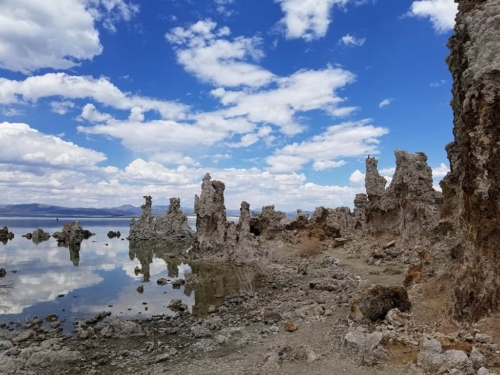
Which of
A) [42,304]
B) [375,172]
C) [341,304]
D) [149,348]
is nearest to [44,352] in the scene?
[149,348]

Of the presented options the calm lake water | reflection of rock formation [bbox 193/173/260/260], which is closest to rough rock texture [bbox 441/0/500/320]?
the calm lake water

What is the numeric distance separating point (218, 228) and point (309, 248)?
12.5 m

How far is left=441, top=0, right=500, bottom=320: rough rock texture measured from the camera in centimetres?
999

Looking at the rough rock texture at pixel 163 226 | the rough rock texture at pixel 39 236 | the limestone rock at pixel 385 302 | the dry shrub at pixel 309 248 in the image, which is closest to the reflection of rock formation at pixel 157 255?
the rough rock texture at pixel 163 226

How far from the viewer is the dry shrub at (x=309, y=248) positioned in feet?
127

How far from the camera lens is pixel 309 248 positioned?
39625 millimetres

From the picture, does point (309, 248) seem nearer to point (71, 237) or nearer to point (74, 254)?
point (74, 254)

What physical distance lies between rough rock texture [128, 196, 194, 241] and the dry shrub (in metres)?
36.1

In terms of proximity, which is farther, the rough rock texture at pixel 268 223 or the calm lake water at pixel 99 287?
the rough rock texture at pixel 268 223

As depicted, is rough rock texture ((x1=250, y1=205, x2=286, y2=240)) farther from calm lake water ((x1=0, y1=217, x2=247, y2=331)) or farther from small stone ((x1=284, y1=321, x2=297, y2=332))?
small stone ((x1=284, y1=321, x2=297, y2=332))

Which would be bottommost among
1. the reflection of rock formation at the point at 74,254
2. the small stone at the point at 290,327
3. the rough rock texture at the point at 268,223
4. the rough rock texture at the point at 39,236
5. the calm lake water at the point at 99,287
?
the calm lake water at the point at 99,287

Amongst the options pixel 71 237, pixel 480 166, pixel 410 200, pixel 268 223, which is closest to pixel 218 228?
pixel 268 223

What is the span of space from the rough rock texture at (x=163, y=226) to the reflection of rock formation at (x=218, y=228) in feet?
86.3

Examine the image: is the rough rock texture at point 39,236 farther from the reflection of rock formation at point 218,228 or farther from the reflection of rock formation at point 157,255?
the reflection of rock formation at point 218,228
